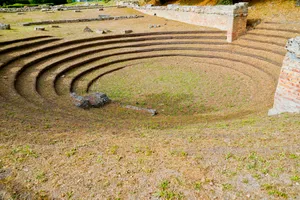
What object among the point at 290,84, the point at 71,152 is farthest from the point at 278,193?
the point at 290,84

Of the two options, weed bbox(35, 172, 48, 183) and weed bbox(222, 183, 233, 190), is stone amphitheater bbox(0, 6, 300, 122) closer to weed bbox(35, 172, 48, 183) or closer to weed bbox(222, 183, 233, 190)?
weed bbox(35, 172, 48, 183)

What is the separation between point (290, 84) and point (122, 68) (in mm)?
7999

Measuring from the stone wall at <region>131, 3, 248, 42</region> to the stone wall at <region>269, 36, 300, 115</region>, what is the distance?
7.95m

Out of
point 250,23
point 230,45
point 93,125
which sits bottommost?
point 93,125

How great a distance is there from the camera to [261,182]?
→ 3.18 meters

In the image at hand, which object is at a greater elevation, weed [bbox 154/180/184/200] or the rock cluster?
weed [bbox 154/180/184/200]

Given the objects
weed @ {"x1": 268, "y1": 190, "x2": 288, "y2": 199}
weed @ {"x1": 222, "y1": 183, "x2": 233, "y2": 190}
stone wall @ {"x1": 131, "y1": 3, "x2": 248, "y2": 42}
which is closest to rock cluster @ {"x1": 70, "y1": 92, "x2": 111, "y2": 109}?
weed @ {"x1": 222, "y1": 183, "x2": 233, "y2": 190}

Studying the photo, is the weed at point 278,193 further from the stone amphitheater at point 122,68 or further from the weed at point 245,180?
the weed at point 245,180

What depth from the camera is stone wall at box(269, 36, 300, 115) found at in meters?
6.07

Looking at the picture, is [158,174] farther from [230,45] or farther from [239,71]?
[230,45]

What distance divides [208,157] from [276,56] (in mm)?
9351

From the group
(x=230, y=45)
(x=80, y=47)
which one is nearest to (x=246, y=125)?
(x=230, y=45)

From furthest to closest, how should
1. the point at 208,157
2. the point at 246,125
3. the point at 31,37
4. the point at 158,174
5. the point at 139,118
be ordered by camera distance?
the point at 31,37
the point at 139,118
the point at 246,125
the point at 208,157
the point at 158,174

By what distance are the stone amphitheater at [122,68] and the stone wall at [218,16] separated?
1.52 feet
